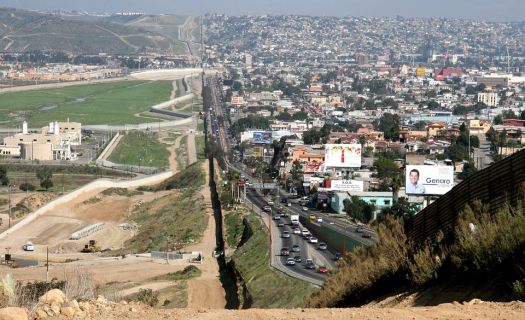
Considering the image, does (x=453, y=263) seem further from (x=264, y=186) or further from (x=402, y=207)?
(x=264, y=186)

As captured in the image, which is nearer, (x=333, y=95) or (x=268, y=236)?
(x=268, y=236)

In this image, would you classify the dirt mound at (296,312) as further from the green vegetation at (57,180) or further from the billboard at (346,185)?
the green vegetation at (57,180)

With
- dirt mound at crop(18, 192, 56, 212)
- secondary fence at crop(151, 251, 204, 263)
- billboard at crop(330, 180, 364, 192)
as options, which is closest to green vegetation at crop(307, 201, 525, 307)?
secondary fence at crop(151, 251, 204, 263)

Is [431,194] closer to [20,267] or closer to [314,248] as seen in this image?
[314,248]

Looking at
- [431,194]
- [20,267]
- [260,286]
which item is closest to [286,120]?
[431,194]

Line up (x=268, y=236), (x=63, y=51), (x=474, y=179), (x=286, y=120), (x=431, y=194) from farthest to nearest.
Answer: (x=63, y=51) < (x=286, y=120) < (x=431, y=194) < (x=268, y=236) < (x=474, y=179)

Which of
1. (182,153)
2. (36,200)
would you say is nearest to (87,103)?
(182,153)

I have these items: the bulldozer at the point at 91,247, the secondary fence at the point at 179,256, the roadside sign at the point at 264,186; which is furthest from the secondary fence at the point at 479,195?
the roadside sign at the point at 264,186

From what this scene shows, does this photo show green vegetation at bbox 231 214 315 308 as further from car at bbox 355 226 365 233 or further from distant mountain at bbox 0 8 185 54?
distant mountain at bbox 0 8 185 54
